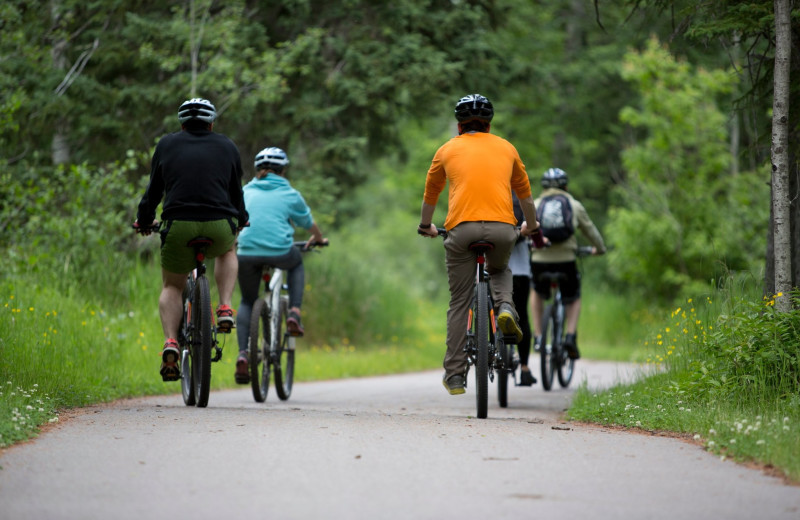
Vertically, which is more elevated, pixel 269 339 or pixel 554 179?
pixel 554 179

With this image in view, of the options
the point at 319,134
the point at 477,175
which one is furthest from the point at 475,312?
the point at 319,134

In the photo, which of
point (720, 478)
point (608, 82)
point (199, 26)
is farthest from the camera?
point (608, 82)

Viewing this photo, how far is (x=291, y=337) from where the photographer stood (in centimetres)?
1073

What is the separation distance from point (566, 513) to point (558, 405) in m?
5.96

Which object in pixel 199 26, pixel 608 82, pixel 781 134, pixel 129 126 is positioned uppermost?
pixel 608 82

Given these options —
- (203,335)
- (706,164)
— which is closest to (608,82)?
(706,164)

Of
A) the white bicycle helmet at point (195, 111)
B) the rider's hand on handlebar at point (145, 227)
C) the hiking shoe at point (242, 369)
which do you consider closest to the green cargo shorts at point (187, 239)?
the rider's hand on handlebar at point (145, 227)

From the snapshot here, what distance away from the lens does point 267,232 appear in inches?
400

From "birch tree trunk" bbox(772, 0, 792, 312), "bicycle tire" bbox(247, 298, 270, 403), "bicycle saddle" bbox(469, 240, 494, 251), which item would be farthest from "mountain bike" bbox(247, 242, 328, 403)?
"birch tree trunk" bbox(772, 0, 792, 312)

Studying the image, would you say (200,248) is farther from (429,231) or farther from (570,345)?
(570,345)

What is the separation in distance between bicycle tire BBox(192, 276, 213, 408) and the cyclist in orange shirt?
5.66ft

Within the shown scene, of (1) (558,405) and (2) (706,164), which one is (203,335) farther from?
(2) (706,164)

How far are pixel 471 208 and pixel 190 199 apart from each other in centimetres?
207

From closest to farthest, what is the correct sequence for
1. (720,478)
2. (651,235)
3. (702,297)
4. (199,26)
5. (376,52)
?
(720,478) < (702,297) < (199,26) < (376,52) < (651,235)
